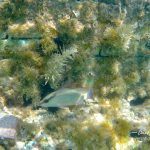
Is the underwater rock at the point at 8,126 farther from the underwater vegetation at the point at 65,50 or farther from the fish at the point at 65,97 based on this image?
the fish at the point at 65,97

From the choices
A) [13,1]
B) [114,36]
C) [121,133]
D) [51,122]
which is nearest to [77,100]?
[51,122]

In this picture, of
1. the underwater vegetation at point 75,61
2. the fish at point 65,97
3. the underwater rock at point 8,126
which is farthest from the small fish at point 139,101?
the underwater rock at point 8,126

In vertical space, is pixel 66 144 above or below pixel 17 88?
below

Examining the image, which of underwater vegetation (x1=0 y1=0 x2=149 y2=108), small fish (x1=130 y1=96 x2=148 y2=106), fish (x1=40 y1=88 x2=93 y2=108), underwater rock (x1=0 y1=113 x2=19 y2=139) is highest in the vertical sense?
underwater vegetation (x1=0 y1=0 x2=149 y2=108)

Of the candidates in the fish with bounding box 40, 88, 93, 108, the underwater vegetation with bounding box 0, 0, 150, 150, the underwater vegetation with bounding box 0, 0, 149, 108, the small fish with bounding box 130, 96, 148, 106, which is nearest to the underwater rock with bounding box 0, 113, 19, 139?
the underwater vegetation with bounding box 0, 0, 150, 150

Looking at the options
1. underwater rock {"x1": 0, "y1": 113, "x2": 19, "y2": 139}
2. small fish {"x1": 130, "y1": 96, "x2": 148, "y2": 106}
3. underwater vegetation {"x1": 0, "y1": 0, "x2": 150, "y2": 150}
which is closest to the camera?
underwater rock {"x1": 0, "y1": 113, "x2": 19, "y2": 139}

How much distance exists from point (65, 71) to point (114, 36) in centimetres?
101

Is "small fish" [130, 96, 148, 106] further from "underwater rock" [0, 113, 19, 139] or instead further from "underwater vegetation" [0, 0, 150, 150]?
"underwater rock" [0, 113, 19, 139]

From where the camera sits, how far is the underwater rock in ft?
14.8

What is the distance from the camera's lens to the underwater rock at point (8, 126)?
4516 mm

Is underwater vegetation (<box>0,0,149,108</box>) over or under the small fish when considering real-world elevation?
over

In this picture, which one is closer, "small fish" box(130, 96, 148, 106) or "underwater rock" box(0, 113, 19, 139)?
"underwater rock" box(0, 113, 19, 139)

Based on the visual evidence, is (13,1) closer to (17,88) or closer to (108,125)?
→ (17,88)

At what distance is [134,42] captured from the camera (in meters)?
5.48
